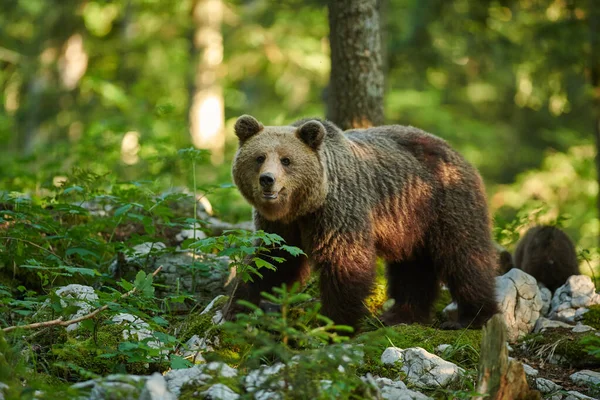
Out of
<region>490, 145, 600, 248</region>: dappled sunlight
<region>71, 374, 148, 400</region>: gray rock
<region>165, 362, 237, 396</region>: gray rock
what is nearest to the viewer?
<region>71, 374, 148, 400</region>: gray rock

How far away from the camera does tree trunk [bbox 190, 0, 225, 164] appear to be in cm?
1752

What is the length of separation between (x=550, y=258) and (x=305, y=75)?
1361 centimetres

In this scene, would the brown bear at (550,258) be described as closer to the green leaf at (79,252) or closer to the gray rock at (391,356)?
the gray rock at (391,356)

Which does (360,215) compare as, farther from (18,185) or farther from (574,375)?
(18,185)

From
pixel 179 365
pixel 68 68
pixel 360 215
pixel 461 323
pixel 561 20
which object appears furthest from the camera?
pixel 68 68

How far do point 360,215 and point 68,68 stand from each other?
16.1 metres

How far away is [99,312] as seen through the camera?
4.74 meters

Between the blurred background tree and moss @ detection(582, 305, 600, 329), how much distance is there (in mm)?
6076

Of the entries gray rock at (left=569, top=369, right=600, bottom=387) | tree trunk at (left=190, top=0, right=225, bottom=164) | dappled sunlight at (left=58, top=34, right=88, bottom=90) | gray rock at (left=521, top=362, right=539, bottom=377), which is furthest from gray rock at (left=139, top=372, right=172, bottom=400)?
dappled sunlight at (left=58, top=34, right=88, bottom=90)

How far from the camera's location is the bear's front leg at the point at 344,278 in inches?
242

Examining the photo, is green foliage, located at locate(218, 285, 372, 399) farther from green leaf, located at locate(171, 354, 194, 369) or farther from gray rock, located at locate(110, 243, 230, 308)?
gray rock, located at locate(110, 243, 230, 308)

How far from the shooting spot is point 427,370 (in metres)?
5.27

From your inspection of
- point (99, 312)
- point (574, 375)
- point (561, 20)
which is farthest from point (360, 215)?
point (561, 20)

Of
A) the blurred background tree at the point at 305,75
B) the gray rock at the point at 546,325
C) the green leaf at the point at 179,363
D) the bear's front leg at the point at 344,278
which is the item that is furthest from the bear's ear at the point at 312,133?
the blurred background tree at the point at 305,75
